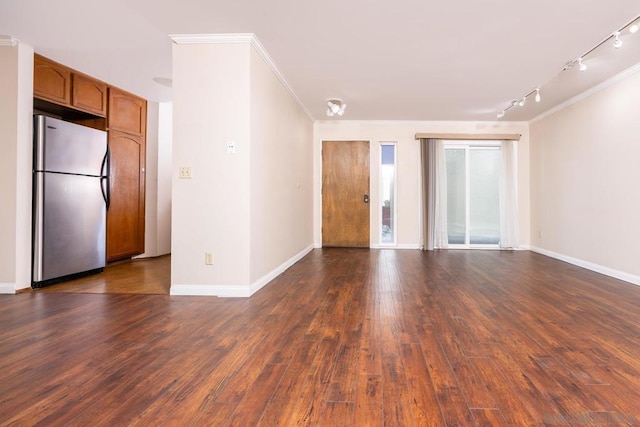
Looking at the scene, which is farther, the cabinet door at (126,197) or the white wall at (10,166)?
the cabinet door at (126,197)

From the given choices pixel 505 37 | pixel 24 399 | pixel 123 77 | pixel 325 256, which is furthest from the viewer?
pixel 325 256

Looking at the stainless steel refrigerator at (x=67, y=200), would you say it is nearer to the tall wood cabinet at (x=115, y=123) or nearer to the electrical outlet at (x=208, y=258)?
the tall wood cabinet at (x=115, y=123)

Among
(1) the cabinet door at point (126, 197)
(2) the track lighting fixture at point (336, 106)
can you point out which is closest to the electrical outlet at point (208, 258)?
(1) the cabinet door at point (126, 197)

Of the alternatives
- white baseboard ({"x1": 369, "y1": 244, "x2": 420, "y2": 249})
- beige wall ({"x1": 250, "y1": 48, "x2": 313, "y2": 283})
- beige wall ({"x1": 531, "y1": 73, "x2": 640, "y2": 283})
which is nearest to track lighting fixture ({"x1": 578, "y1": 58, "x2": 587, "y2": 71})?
beige wall ({"x1": 531, "y1": 73, "x2": 640, "y2": 283})

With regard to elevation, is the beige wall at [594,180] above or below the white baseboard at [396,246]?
above

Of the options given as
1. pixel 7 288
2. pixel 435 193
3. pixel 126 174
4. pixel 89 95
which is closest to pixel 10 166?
pixel 7 288

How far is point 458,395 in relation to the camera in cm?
153

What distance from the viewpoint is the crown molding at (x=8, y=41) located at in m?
3.34

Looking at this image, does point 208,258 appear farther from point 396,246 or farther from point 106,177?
point 396,246

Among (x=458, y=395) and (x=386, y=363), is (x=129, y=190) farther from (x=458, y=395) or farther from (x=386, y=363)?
(x=458, y=395)

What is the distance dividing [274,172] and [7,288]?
2.80 m

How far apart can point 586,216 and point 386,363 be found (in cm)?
430

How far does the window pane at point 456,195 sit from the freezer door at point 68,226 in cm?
566

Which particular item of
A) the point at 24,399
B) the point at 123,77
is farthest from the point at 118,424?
the point at 123,77
